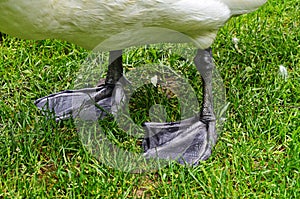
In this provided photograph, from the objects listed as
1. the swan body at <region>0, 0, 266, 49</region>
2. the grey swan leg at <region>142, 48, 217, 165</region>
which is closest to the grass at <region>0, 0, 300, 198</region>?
the grey swan leg at <region>142, 48, 217, 165</region>

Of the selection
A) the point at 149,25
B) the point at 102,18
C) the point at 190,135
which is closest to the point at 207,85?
the point at 190,135

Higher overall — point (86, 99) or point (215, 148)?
point (86, 99)

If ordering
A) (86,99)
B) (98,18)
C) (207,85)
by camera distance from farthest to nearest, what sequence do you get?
(86,99)
(207,85)
(98,18)

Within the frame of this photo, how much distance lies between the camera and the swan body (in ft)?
7.20

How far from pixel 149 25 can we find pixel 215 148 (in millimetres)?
772

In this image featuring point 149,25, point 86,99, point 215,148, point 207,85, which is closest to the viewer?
point 149,25

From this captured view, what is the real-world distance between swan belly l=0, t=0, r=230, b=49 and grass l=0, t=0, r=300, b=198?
619mm

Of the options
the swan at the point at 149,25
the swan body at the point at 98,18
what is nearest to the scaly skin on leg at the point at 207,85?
the swan at the point at 149,25

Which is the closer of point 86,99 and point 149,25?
point 149,25

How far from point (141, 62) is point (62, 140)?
1037 millimetres

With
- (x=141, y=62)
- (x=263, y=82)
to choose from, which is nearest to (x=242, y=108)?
(x=263, y=82)

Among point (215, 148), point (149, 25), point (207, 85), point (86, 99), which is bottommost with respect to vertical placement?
point (215, 148)

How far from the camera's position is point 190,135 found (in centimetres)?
284

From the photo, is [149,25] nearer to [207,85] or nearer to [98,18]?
[98,18]
